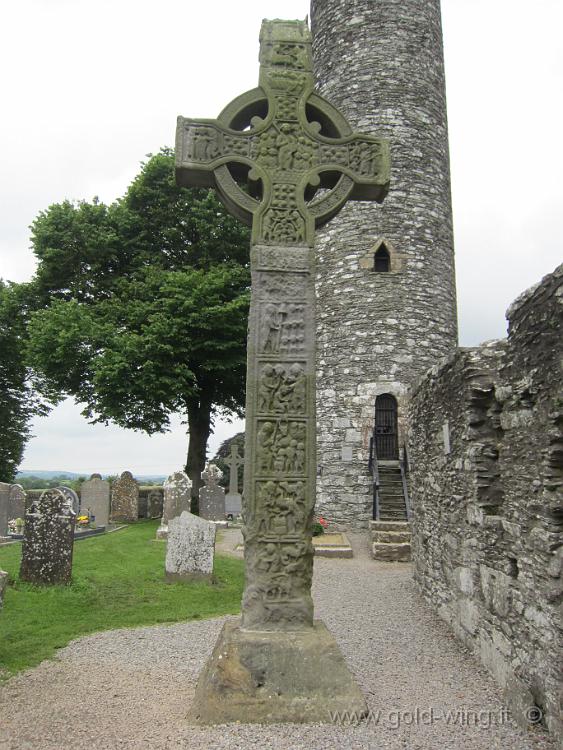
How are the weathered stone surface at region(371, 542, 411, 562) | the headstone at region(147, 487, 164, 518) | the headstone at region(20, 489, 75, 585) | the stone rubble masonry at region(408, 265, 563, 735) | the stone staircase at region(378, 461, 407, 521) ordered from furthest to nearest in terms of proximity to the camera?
the headstone at region(147, 487, 164, 518) → the stone staircase at region(378, 461, 407, 521) → the weathered stone surface at region(371, 542, 411, 562) → the headstone at region(20, 489, 75, 585) → the stone rubble masonry at region(408, 265, 563, 735)

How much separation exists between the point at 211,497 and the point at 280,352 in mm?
13235

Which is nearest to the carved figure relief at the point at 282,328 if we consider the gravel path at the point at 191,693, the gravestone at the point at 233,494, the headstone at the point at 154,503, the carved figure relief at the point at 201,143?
the carved figure relief at the point at 201,143

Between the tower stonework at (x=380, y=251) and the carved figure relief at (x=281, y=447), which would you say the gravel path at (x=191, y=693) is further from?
the tower stonework at (x=380, y=251)

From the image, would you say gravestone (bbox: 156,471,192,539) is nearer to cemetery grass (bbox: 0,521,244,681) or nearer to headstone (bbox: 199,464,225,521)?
headstone (bbox: 199,464,225,521)

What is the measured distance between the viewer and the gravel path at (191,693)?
327 centimetres

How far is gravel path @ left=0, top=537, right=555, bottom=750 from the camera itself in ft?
10.7

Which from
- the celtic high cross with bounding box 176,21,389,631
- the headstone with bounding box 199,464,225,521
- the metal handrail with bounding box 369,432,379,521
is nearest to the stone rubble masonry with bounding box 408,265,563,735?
the celtic high cross with bounding box 176,21,389,631

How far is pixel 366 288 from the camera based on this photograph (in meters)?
14.8

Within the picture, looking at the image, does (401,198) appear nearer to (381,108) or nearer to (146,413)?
(381,108)

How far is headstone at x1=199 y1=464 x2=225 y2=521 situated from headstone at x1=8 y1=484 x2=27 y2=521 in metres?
4.85

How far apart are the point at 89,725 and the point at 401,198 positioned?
13917mm

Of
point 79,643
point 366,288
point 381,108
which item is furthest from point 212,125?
point 381,108

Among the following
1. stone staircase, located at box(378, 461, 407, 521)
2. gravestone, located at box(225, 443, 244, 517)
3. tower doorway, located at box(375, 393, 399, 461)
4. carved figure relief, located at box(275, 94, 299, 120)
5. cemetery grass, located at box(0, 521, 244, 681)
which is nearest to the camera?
carved figure relief, located at box(275, 94, 299, 120)

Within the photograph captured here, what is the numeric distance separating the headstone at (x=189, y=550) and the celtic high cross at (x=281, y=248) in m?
4.88
